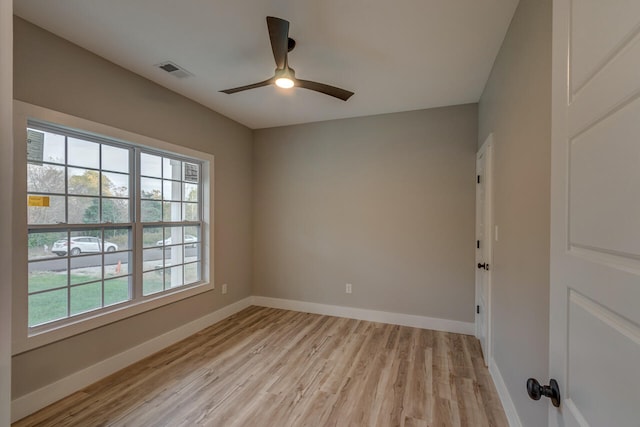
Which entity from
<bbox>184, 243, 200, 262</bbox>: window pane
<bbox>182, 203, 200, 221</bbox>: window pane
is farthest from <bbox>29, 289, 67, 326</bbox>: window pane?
<bbox>182, 203, 200, 221</bbox>: window pane

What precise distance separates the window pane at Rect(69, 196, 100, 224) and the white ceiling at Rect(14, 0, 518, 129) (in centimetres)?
120

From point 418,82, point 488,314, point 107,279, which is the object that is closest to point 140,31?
point 107,279

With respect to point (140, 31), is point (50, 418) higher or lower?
lower

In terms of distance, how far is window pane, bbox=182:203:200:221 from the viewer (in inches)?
130

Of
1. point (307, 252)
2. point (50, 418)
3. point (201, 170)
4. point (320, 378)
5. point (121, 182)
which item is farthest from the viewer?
point (307, 252)

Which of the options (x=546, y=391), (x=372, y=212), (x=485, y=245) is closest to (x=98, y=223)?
(x=372, y=212)

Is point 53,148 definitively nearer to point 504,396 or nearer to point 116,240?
point 116,240

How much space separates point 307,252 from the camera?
4.02 metres

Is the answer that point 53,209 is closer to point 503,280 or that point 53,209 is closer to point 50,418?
point 50,418

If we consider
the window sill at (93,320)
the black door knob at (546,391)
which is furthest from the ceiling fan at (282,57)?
the window sill at (93,320)

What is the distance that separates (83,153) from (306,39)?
2043 millimetres

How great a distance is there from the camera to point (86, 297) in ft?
7.59

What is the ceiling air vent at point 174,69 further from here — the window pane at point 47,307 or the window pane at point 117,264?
the window pane at point 47,307

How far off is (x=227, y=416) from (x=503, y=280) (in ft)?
7.16
